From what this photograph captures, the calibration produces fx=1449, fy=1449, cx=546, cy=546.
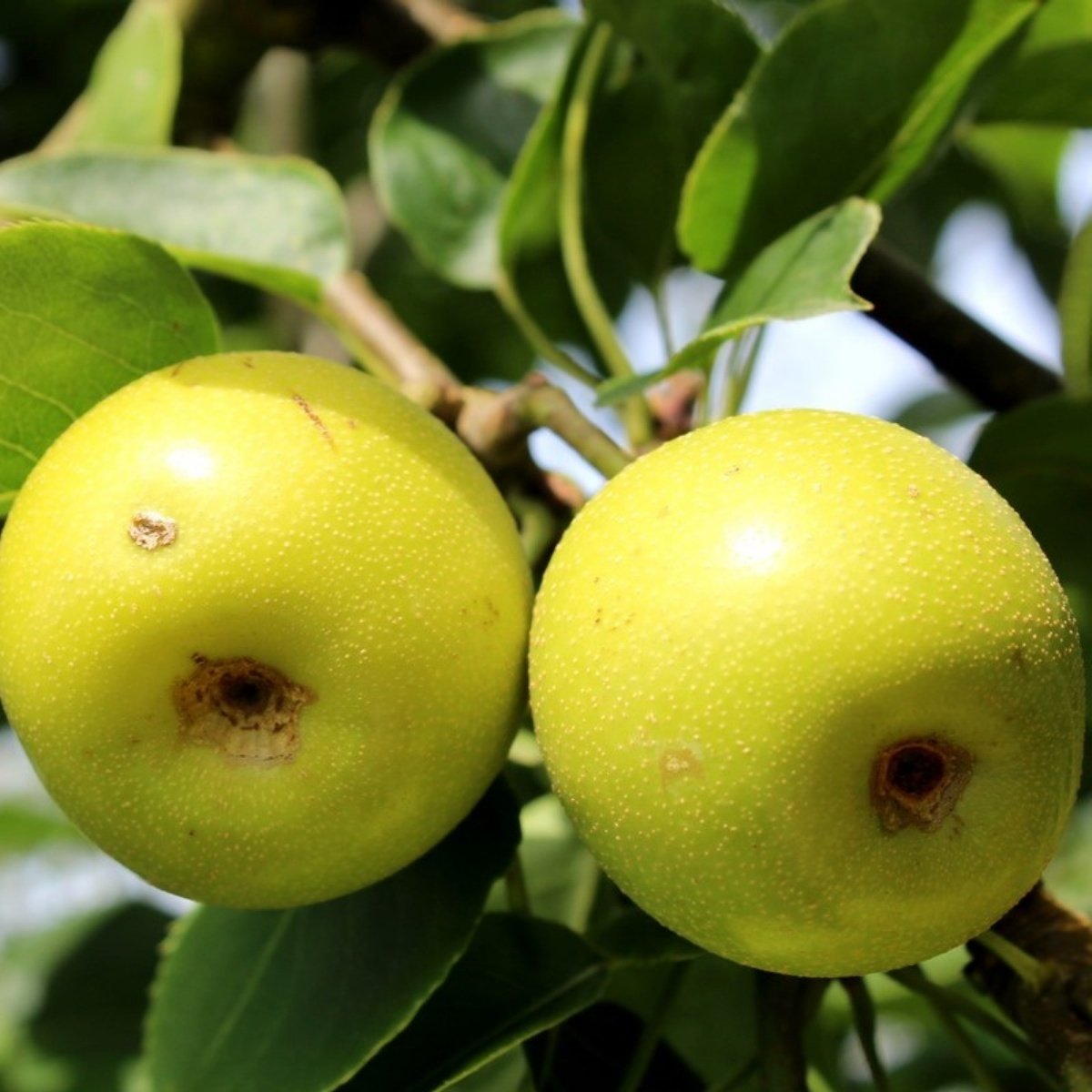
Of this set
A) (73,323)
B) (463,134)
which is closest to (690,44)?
(463,134)

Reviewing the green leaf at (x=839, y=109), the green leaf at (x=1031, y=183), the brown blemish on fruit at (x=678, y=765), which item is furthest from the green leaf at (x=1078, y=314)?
the green leaf at (x=1031, y=183)

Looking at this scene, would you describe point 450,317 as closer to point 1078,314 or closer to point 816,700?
point 1078,314

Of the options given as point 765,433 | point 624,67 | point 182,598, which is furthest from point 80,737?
point 624,67

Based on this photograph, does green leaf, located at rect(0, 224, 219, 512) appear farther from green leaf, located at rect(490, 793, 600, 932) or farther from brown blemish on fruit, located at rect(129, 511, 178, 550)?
green leaf, located at rect(490, 793, 600, 932)

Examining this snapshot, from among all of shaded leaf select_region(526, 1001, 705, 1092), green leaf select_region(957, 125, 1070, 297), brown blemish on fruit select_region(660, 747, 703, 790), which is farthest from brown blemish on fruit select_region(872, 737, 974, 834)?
green leaf select_region(957, 125, 1070, 297)

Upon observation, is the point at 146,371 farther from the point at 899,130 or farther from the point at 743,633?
the point at 899,130

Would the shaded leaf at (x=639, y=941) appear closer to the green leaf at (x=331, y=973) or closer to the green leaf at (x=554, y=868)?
the green leaf at (x=331, y=973)

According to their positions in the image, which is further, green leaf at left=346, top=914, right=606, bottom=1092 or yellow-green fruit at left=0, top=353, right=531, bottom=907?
green leaf at left=346, top=914, right=606, bottom=1092
